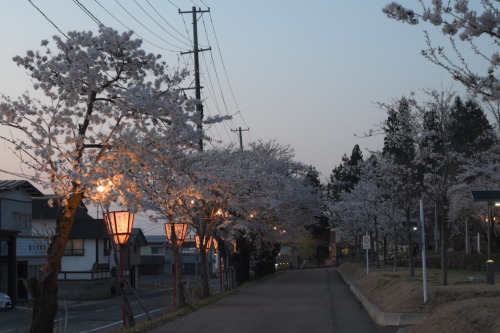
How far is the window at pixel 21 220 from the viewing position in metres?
45.4

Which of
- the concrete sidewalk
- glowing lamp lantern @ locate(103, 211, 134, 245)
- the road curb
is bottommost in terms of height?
the concrete sidewalk

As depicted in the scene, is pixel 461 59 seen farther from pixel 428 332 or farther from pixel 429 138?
pixel 429 138

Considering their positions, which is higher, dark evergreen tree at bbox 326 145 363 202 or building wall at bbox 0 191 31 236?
dark evergreen tree at bbox 326 145 363 202

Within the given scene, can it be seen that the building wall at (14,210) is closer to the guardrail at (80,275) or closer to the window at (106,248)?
the guardrail at (80,275)

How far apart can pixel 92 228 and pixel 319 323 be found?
1702 inches

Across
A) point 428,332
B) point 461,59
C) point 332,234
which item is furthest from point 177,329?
point 332,234

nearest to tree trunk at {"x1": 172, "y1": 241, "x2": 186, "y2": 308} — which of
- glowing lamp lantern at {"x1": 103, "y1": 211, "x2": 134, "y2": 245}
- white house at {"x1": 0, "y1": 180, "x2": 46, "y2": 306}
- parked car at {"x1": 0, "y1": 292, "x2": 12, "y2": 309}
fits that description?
glowing lamp lantern at {"x1": 103, "y1": 211, "x2": 134, "y2": 245}

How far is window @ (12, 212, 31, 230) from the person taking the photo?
149 feet

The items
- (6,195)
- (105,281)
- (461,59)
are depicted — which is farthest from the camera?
(105,281)

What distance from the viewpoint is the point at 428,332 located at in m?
11.5

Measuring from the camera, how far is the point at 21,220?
46.3 m

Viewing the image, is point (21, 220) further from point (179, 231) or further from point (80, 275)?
point (179, 231)

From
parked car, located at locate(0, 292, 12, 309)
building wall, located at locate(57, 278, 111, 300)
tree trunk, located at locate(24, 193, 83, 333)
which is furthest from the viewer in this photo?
building wall, located at locate(57, 278, 111, 300)

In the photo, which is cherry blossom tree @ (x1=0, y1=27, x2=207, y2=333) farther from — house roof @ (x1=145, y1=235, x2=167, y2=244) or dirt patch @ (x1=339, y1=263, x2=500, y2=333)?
house roof @ (x1=145, y1=235, x2=167, y2=244)
